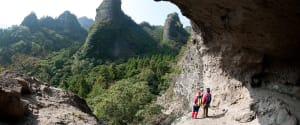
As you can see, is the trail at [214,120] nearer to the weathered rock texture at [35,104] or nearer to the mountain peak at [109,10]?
the weathered rock texture at [35,104]

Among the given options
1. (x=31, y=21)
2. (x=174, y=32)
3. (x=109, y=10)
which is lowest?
(x=174, y=32)

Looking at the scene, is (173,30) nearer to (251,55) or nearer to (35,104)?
(251,55)

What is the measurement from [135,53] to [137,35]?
32.4 feet

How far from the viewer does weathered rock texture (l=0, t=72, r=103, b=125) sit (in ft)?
40.1

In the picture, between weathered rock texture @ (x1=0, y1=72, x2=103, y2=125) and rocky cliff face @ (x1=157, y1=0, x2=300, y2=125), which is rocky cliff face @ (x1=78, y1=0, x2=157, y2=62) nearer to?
rocky cliff face @ (x1=157, y1=0, x2=300, y2=125)

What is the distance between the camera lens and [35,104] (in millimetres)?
13711

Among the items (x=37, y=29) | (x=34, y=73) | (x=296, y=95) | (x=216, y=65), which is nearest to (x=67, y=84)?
(x=34, y=73)

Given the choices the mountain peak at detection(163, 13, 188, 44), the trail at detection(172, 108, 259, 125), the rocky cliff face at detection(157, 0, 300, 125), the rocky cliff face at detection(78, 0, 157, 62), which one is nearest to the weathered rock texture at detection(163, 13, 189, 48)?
the mountain peak at detection(163, 13, 188, 44)

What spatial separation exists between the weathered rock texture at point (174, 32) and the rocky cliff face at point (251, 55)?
73.5m

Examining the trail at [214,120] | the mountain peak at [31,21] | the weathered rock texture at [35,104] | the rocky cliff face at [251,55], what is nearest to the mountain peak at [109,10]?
the mountain peak at [31,21]

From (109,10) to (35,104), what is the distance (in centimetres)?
8643

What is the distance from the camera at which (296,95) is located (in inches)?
661

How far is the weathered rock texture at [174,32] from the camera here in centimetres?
9438

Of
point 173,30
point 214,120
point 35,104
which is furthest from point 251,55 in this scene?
point 173,30
